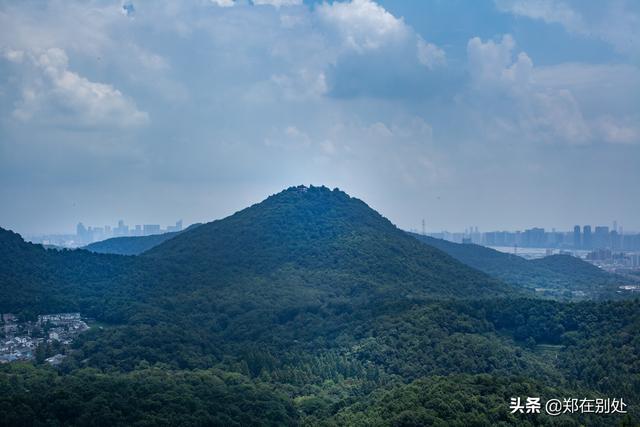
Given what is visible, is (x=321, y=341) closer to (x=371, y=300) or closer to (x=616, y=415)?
(x=371, y=300)

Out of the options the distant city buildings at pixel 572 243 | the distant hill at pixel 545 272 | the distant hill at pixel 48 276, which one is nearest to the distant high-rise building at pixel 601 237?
the distant city buildings at pixel 572 243

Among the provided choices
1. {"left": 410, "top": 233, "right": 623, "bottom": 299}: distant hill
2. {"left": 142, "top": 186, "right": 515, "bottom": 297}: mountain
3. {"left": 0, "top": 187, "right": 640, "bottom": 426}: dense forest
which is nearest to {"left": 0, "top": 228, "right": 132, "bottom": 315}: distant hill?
{"left": 0, "top": 187, "right": 640, "bottom": 426}: dense forest

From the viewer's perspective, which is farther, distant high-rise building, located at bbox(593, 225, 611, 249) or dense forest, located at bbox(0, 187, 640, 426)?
distant high-rise building, located at bbox(593, 225, 611, 249)

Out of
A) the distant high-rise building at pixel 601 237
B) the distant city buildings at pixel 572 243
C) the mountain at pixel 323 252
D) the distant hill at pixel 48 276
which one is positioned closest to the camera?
the distant hill at pixel 48 276

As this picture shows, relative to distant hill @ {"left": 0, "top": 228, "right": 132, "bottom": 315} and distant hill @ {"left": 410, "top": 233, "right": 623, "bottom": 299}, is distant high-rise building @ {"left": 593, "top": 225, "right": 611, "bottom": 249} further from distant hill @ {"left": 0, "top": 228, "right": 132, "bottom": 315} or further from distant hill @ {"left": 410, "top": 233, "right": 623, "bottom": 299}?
distant hill @ {"left": 0, "top": 228, "right": 132, "bottom": 315}

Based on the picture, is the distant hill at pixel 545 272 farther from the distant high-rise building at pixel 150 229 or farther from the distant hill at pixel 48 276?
the distant high-rise building at pixel 150 229

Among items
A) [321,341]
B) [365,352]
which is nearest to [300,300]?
[321,341]
